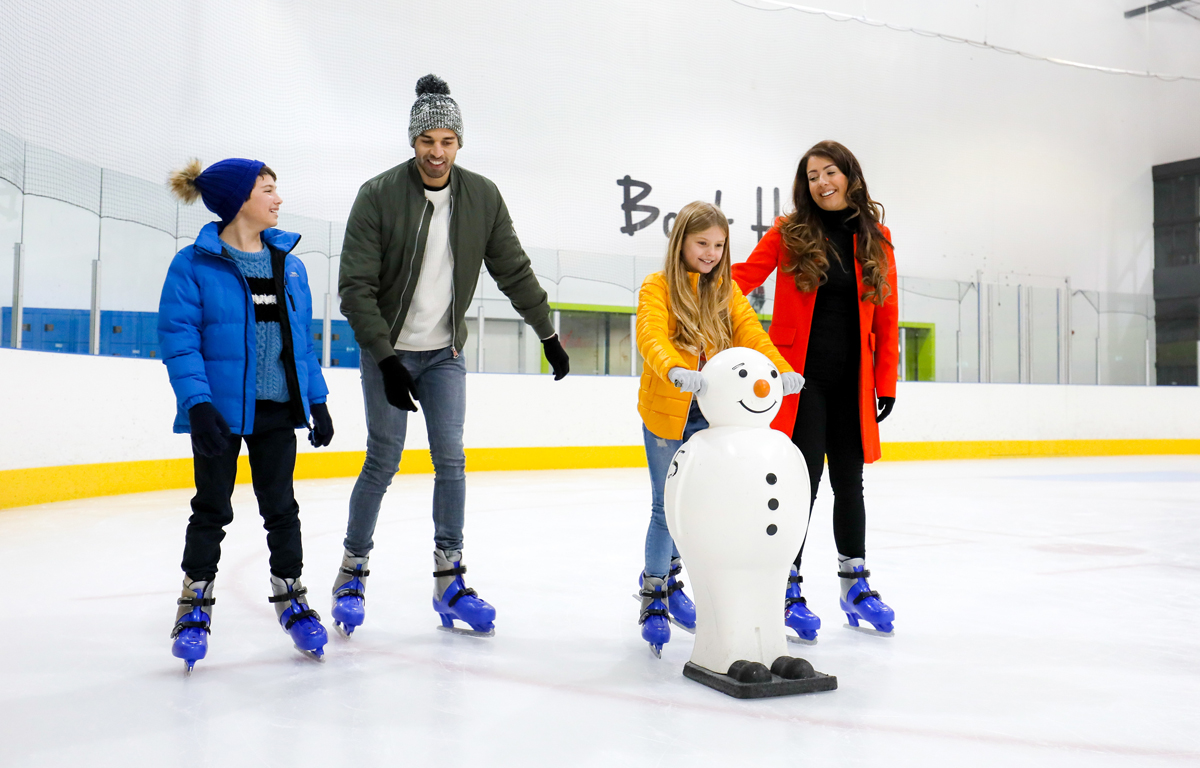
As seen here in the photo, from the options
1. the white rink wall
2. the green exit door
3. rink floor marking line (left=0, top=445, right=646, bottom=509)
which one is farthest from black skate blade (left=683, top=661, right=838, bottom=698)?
the green exit door

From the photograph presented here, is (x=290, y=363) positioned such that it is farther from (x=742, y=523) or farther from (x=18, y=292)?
(x=18, y=292)

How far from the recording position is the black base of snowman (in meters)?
1.58

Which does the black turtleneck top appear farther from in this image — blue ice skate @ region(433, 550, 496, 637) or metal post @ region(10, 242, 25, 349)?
metal post @ region(10, 242, 25, 349)

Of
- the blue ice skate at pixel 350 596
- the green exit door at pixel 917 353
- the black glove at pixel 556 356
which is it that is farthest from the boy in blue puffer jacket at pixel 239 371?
the green exit door at pixel 917 353

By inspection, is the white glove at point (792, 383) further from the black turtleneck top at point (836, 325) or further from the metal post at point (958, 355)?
the metal post at point (958, 355)

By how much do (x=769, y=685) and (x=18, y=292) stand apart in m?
4.43

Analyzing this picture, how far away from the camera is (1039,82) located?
420 inches

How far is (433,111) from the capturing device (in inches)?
76.5

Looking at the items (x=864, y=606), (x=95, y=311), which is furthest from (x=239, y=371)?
(x=95, y=311)

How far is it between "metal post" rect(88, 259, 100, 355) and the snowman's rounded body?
445cm

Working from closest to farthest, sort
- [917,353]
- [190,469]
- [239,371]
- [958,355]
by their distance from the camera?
[239,371], [190,469], [917,353], [958,355]

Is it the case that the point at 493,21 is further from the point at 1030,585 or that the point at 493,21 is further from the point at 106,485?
the point at 1030,585

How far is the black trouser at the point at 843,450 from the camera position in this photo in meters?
2.11

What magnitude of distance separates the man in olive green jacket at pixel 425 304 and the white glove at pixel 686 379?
45 centimetres
